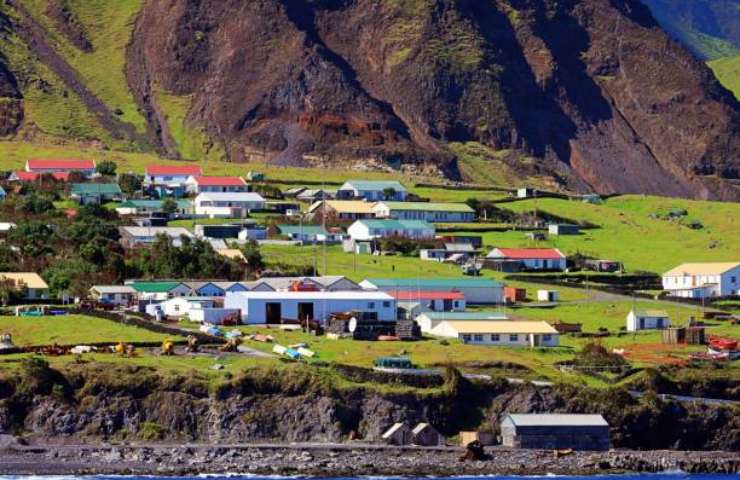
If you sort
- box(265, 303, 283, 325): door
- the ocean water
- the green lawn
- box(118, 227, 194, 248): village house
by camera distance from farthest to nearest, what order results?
box(118, 227, 194, 248): village house < box(265, 303, 283, 325): door < the green lawn < the ocean water

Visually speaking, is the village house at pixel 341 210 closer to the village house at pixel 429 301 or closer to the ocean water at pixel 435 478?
the village house at pixel 429 301

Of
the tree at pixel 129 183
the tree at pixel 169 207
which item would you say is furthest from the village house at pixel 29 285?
the tree at pixel 129 183

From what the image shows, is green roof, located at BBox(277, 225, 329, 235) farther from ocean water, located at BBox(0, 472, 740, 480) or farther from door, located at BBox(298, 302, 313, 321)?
ocean water, located at BBox(0, 472, 740, 480)

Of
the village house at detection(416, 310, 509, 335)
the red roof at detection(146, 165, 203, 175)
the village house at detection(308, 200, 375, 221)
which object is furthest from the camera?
the red roof at detection(146, 165, 203, 175)

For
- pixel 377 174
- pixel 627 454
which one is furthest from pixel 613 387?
pixel 377 174

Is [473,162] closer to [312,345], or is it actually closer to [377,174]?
[377,174]

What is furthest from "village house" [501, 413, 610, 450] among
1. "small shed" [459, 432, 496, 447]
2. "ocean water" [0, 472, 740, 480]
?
"ocean water" [0, 472, 740, 480]

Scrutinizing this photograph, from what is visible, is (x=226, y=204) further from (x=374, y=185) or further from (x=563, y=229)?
(x=563, y=229)
